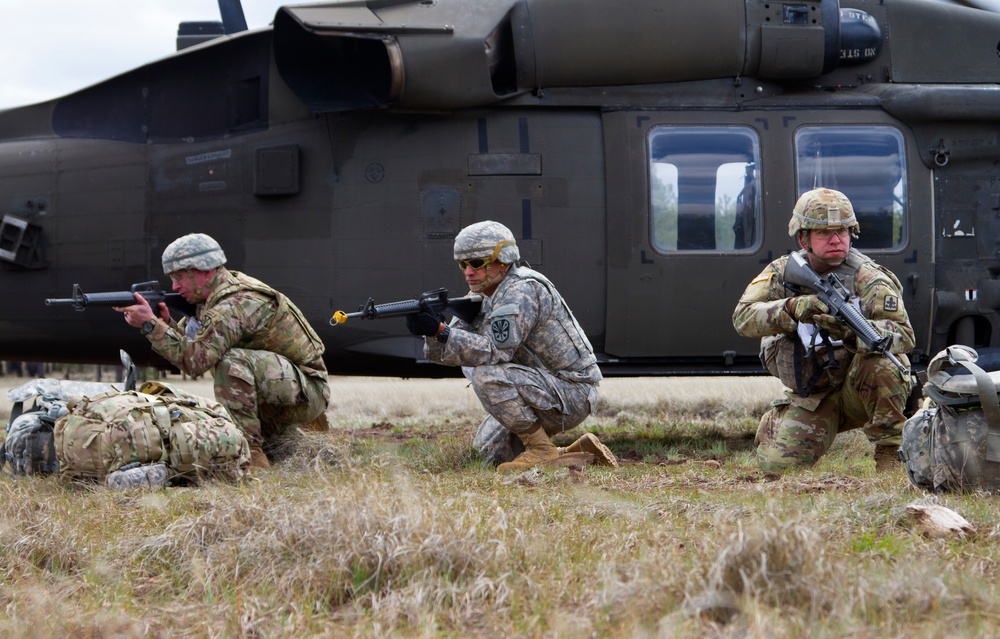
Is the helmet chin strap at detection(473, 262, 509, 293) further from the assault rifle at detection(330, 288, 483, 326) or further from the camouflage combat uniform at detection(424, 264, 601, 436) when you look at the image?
the assault rifle at detection(330, 288, 483, 326)

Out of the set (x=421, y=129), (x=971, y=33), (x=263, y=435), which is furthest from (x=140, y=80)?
(x=971, y=33)

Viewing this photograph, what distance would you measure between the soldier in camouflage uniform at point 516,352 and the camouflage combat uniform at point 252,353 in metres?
0.89

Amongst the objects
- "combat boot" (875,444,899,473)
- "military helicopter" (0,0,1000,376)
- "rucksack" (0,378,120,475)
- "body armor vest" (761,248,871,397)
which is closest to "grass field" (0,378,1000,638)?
"combat boot" (875,444,899,473)

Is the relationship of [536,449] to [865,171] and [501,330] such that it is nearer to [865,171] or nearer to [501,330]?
[501,330]

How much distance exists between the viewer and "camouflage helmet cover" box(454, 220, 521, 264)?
20.1 feet

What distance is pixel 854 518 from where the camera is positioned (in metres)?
3.79

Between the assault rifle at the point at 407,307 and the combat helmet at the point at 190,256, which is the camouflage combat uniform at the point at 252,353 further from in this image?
the assault rifle at the point at 407,307

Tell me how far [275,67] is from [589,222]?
7.74 ft

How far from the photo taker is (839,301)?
5.25 metres

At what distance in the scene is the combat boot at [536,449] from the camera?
6105 millimetres

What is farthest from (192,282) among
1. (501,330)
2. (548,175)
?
(548,175)

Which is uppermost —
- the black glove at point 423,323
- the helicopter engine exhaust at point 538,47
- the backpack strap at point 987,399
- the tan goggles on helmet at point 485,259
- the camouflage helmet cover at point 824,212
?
the helicopter engine exhaust at point 538,47

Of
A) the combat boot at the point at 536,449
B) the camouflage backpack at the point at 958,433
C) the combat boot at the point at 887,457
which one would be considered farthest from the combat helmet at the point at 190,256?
the camouflage backpack at the point at 958,433

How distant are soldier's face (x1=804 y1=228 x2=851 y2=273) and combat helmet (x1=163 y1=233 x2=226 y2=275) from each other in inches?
127
